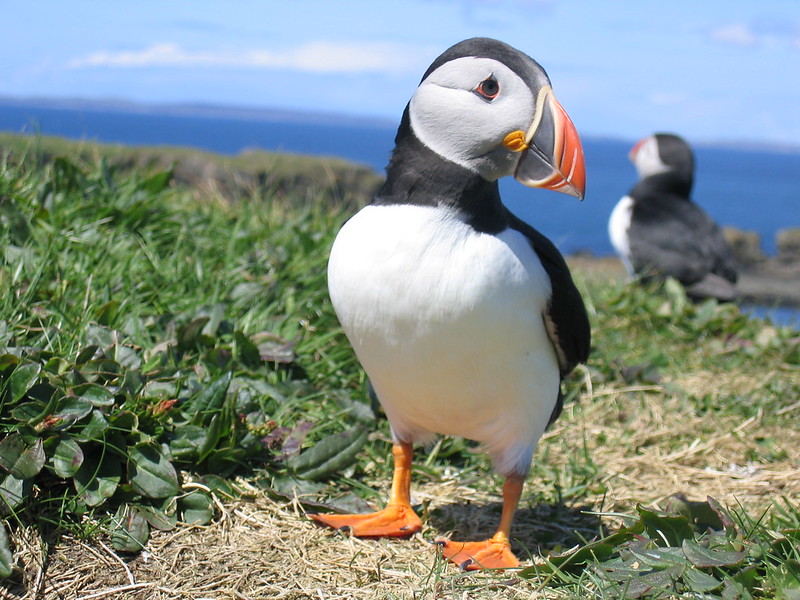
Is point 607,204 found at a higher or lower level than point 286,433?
lower

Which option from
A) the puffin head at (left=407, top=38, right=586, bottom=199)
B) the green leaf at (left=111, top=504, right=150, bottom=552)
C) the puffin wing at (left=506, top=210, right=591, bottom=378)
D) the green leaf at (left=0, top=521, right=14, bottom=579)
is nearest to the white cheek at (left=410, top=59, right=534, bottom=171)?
the puffin head at (left=407, top=38, right=586, bottom=199)

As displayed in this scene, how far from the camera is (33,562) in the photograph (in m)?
2.69

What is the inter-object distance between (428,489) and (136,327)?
1488 millimetres

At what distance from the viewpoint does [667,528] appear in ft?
8.55

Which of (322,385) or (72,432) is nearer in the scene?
(72,432)

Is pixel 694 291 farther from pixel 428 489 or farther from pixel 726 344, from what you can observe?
pixel 428 489

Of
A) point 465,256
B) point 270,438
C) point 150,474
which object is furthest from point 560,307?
point 150,474

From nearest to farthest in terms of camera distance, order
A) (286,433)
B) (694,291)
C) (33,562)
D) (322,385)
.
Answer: (33,562) < (286,433) < (322,385) < (694,291)

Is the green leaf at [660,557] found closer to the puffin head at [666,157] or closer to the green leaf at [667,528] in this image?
the green leaf at [667,528]

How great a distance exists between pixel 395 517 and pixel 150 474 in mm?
942

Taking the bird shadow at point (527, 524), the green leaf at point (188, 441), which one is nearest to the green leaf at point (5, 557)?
the green leaf at point (188, 441)

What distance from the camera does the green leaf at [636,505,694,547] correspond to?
2.58 meters

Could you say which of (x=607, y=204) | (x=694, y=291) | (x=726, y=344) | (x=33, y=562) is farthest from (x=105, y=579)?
(x=607, y=204)

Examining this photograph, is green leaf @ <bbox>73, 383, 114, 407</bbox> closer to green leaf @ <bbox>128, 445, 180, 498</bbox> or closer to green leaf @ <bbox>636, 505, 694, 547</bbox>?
green leaf @ <bbox>128, 445, 180, 498</bbox>
